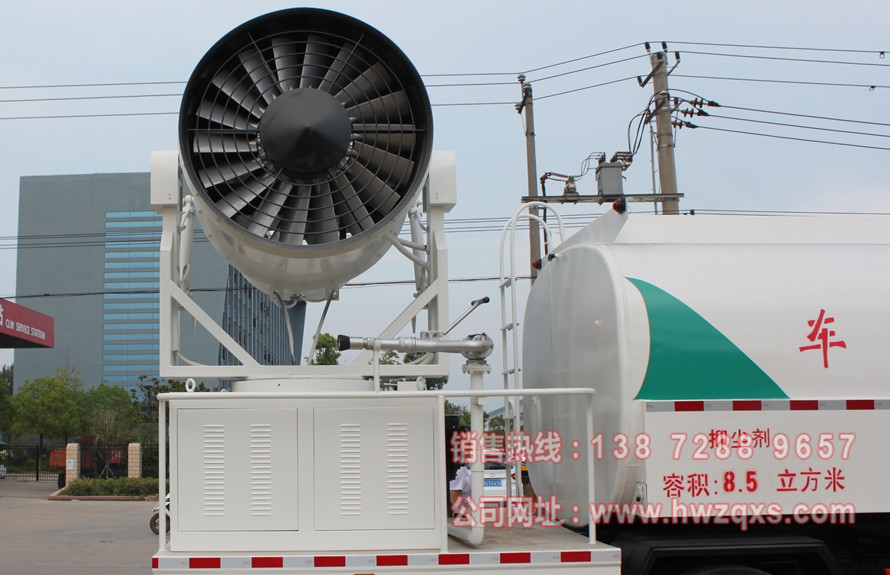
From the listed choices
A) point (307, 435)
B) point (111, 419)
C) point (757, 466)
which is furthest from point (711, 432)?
point (111, 419)

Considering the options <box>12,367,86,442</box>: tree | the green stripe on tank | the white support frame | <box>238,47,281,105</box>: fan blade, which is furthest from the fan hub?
<box>12,367,86,442</box>: tree

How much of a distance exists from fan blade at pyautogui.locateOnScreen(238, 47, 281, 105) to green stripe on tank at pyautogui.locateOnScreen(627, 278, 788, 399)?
249cm

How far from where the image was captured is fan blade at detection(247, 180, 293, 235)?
5094 millimetres

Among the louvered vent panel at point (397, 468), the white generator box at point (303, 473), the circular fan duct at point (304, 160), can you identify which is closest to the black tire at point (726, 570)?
the white generator box at point (303, 473)

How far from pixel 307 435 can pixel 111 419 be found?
112 ft

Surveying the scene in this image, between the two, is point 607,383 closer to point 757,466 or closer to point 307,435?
point 757,466

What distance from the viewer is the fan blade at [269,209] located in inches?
201

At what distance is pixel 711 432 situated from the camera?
4.20 meters

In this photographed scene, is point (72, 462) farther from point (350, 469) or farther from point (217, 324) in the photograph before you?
point (350, 469)

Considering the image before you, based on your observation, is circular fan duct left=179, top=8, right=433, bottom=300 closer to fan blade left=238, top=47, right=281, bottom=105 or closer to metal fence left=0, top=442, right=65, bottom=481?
fan blade left=238, top=47, right=281, bottom=105

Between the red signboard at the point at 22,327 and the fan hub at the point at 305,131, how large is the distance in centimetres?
2123

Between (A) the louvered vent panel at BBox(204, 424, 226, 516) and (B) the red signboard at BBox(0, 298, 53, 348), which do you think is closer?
(A) the louvered vent panel at BBox(204, 424, 226, 516)

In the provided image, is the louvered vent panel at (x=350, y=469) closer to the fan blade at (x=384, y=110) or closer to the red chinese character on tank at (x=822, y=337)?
the fan blade at (x=384, y=110)

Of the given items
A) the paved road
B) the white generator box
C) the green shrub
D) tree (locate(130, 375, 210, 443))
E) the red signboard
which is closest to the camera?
the white generator box
